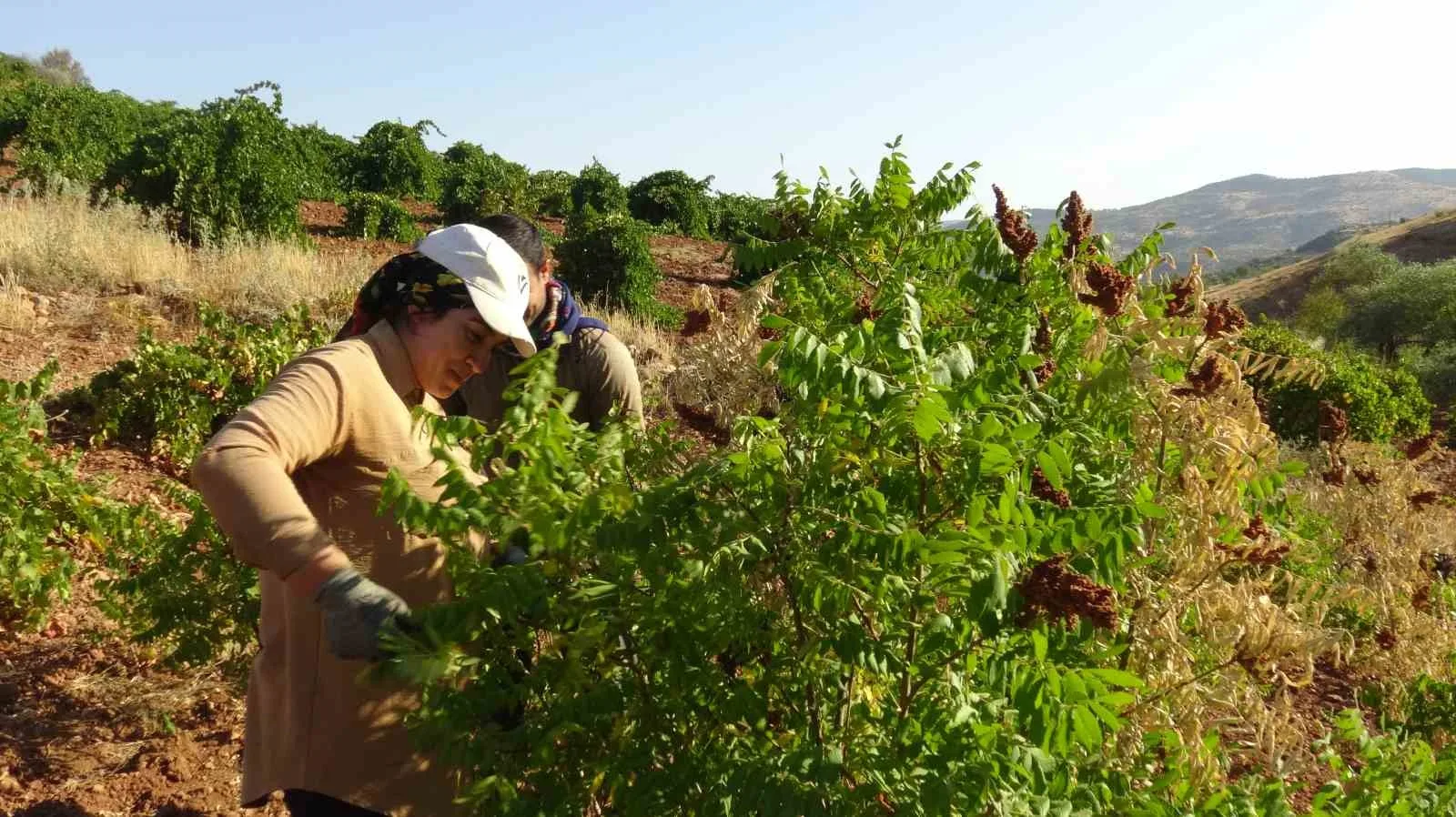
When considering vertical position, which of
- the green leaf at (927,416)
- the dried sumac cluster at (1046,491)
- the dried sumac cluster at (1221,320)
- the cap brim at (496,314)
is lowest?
the dried sumac cluster at (1046,491)

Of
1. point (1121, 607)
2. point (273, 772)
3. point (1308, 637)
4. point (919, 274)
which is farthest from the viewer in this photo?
point (919, 274)

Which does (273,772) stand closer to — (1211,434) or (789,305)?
(789,305)

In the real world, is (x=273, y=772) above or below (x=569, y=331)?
below

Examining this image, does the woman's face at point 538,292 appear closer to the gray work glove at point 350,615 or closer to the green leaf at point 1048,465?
the gray work glove at point 350,615

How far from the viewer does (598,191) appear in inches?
1034

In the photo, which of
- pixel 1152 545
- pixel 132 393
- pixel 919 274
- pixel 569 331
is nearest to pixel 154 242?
pixel 132 393

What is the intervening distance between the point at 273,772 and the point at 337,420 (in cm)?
74

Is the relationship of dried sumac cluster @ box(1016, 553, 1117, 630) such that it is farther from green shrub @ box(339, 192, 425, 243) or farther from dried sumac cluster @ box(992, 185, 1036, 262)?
green shrub @ box(339, 192, 425, 243)

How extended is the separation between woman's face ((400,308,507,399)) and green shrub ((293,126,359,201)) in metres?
18.7

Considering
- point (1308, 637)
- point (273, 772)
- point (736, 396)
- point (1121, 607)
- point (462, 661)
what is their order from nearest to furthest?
1. point (462, 661)
2. point (273, 772)
3. point (1121, 607)
4. point (1308, 637)
5. point (736, 396)

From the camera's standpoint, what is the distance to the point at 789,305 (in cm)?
335

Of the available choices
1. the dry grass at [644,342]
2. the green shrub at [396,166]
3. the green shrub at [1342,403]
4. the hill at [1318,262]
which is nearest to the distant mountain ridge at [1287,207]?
the hill at [1318,262]

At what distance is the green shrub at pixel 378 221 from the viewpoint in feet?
56.6

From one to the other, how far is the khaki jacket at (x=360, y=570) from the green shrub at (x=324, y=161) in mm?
18821
